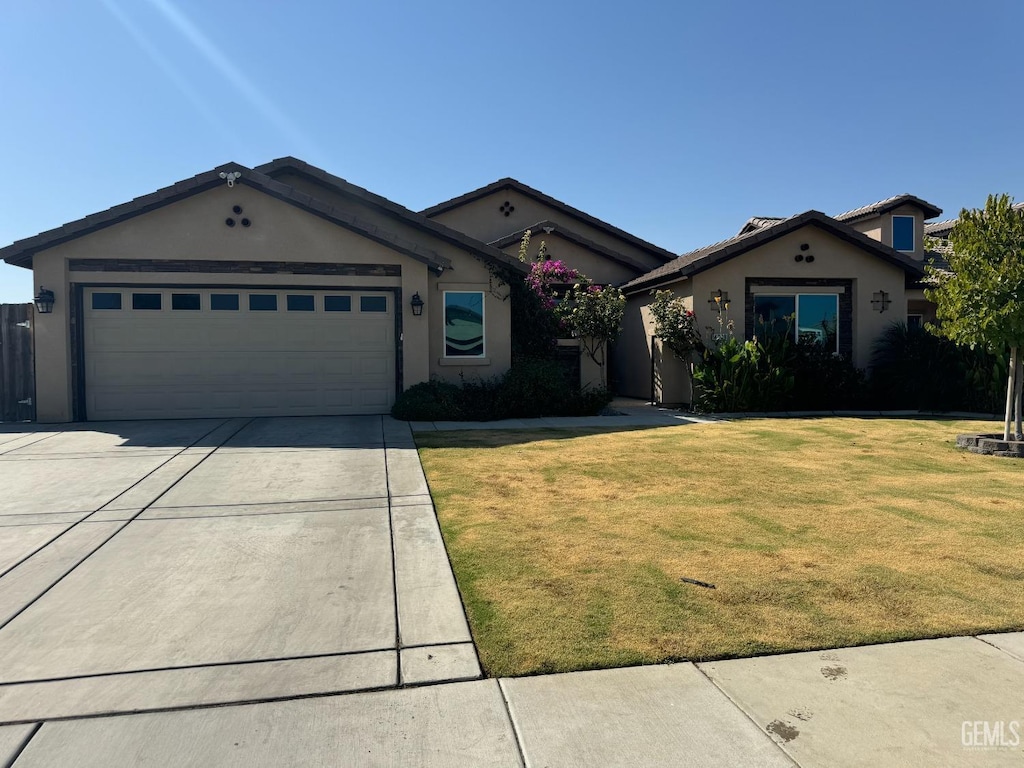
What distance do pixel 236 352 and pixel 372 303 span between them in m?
2.78

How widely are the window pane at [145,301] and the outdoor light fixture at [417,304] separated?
482 cm

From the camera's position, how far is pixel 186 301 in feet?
41.0

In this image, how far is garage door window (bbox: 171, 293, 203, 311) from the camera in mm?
12445

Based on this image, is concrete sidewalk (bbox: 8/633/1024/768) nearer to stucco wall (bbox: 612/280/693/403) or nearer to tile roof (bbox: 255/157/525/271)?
tile roof (bbox: 255/157/525/271)

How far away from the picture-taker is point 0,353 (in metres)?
12.2

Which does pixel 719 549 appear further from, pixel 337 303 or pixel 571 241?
pixel 571 241

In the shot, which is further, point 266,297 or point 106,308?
point 266,297

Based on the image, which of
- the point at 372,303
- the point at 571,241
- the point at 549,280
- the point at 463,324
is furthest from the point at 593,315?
the point at 372,303

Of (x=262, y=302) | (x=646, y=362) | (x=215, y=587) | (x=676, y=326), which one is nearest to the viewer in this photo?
(x=215, y=587)

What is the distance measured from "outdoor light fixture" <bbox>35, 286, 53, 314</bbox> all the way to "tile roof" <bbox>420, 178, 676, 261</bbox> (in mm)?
12027

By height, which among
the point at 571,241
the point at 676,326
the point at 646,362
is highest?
the point at 571,241

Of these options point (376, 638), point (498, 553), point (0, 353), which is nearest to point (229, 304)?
point (0, 353)

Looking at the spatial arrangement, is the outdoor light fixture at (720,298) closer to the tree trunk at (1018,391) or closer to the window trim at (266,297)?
the tree trunk at (1018,391)

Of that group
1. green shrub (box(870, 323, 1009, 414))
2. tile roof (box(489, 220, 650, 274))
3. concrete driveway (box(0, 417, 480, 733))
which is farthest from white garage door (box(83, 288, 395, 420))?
green shrub (box(870, 323, 1009, 414))
